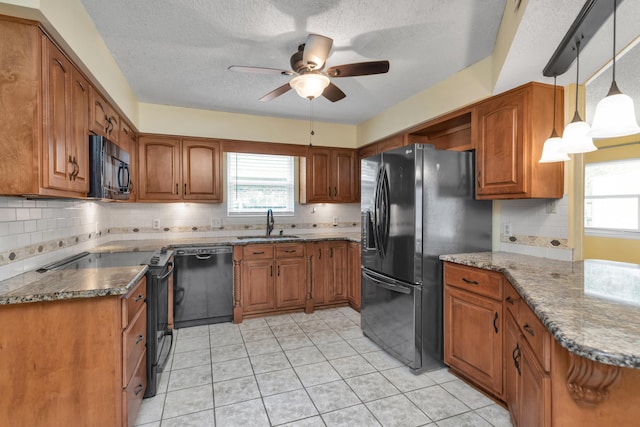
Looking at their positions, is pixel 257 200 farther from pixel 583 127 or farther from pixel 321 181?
pixel 583 127

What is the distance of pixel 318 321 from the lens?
143 inches

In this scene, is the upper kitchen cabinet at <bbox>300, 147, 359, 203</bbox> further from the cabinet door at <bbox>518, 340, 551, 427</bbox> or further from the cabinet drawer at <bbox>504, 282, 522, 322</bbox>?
the cabinet door at <bbox>518, 340, 551, 427</bbox>

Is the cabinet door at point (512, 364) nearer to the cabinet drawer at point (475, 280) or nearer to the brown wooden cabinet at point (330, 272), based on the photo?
the cabinet drawer at point (475, 280)

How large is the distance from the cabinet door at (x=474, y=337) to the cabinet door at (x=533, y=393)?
1.60 ft

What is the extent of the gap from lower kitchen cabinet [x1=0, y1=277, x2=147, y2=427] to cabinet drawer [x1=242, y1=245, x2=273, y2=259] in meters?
1.96

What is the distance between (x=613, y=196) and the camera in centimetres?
431

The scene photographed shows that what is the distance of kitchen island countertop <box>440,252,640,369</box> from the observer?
92 cm

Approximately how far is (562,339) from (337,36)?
84.2 inches

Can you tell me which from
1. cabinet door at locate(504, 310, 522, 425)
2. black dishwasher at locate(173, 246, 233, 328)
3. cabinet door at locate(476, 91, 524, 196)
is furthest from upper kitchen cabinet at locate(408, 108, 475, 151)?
black dishwasher at locate(173, 246, 233, 328)

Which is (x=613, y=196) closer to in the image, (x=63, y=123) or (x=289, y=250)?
(x=289, y=250)

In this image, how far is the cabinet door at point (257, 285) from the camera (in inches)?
143

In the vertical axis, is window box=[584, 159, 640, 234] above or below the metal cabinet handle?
above

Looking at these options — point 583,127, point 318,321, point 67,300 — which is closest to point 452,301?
point 583,127

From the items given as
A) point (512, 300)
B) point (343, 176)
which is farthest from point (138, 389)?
point (343, 176)
